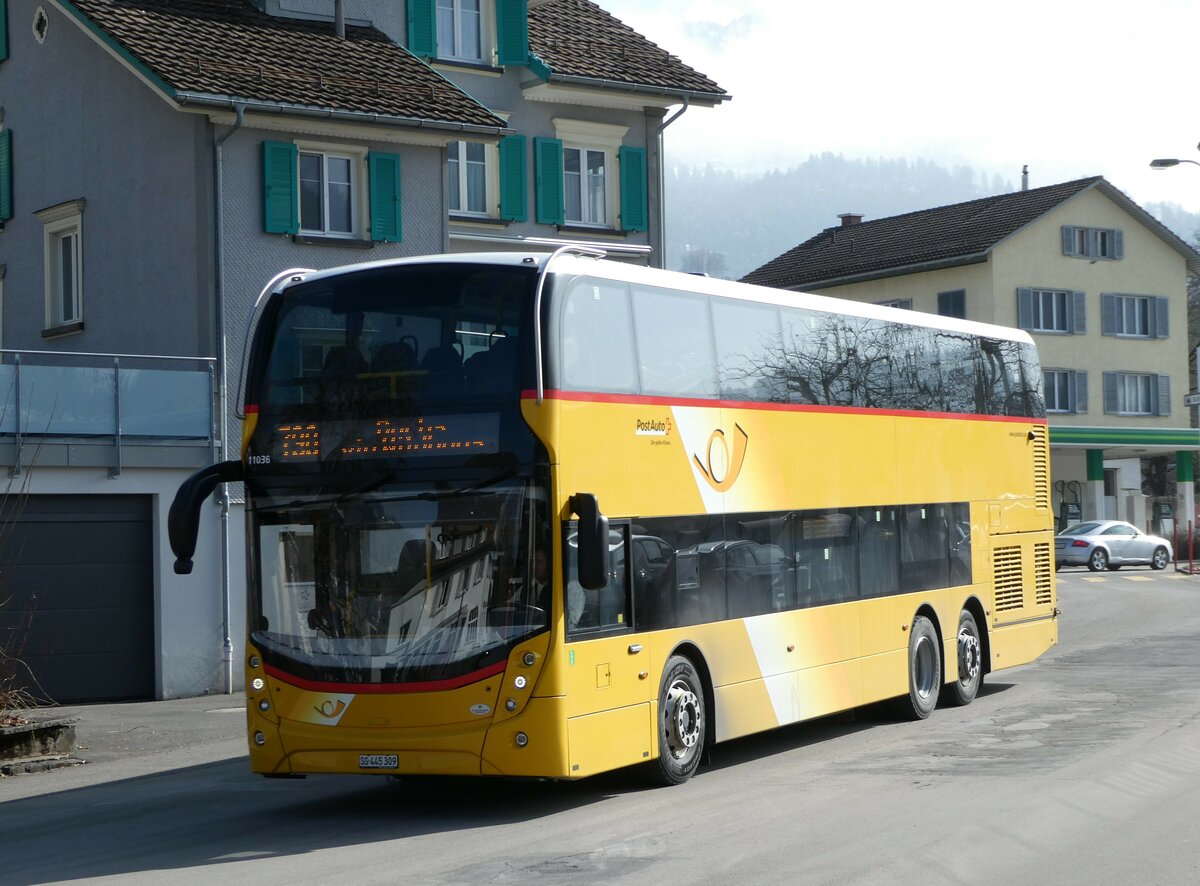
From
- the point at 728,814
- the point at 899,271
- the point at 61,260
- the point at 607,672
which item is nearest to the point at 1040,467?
the point at 607,672

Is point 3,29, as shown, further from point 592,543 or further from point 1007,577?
point 592,543

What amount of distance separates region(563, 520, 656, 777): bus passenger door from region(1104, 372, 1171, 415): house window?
172ft

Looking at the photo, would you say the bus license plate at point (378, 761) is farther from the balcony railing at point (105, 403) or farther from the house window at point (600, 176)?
the house window at point (600, 176)

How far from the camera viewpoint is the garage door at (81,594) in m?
21.1

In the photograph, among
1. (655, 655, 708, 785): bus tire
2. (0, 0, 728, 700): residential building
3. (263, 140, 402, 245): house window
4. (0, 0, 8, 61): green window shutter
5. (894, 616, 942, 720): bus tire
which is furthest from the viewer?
(0, 0, 8, 61): green window shutter

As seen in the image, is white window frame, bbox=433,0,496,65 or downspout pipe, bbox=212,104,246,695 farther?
white window frame, bbox=433,0,496,65

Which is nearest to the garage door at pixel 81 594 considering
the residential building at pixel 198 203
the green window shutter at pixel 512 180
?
the residential building at pixel 198 203

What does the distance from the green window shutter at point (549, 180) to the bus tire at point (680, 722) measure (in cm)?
1822

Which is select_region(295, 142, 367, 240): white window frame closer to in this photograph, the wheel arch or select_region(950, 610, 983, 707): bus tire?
select_region(950, 610, 983, 707): bus tire

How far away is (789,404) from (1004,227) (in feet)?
154

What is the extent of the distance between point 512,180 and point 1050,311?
114 ft

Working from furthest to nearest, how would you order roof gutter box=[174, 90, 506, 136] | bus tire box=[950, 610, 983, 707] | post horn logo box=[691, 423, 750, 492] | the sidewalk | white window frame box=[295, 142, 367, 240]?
white window frame box=[295, 142, 367, 240] → roof gutter box=[174, 90, 506, 136] → bus tire box=[950, 610, 983, 707] → the sidewalk → post horn logo box=[691, 423, 750, 492]

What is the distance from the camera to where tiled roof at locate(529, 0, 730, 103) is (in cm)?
3083

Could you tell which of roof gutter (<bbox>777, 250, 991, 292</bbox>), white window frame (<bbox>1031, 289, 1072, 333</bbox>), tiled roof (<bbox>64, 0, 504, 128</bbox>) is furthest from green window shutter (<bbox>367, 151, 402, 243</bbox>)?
white window frame (<bbox>1031, 289, 1072, 333</bbox>)
